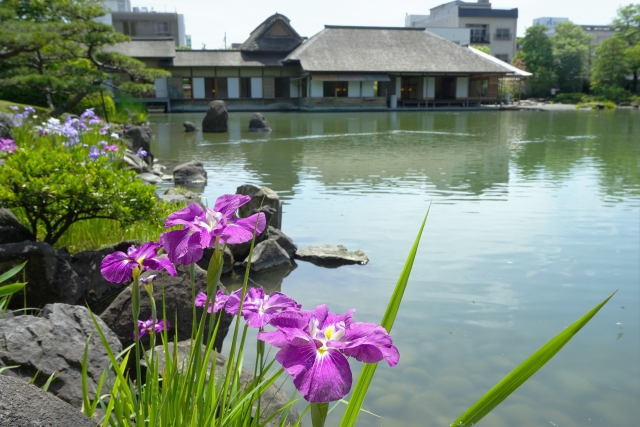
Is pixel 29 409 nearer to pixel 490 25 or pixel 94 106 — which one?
pixel 94 106

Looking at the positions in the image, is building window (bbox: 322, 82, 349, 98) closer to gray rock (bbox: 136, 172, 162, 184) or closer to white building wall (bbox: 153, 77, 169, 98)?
white building wall (bbox: 153, 77, 169, 98)

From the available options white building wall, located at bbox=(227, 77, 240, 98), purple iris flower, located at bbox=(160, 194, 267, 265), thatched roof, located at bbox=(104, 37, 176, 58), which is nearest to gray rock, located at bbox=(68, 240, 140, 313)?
purple iris flower, located at bbox=(160, 194, 267, 265)

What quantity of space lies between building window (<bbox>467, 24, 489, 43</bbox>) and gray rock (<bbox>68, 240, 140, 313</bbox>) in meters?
52.4

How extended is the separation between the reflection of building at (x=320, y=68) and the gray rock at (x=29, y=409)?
28.1 meters

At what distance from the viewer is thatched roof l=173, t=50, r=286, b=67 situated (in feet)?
102

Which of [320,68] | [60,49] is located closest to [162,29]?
[320,68]

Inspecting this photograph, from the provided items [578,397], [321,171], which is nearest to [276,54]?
[321,171]

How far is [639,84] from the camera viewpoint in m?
38.9

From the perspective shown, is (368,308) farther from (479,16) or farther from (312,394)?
(479,16)

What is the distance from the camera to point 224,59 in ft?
104

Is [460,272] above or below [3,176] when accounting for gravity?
below

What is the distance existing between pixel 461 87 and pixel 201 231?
1328 inches

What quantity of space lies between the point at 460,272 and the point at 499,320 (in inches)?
40.1

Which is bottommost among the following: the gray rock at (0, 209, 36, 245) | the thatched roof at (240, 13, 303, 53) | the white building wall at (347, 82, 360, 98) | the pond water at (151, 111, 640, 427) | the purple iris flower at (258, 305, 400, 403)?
the pond water at (151, 111, 640, 427)
